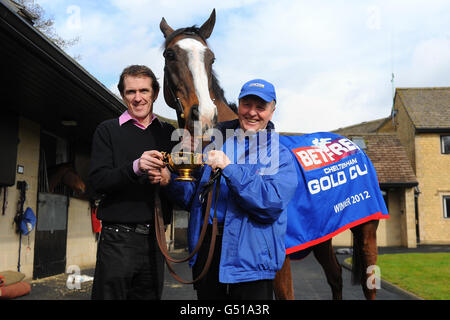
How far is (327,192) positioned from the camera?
12.1 feet

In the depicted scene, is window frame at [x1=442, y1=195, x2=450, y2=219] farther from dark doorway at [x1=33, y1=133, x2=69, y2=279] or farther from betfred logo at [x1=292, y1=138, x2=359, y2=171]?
betfred logo at [x1=292, y1=138, x2=359, y2=171]

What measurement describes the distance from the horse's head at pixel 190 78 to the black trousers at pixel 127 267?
27.6 inches

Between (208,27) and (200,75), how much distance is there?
0.69 meters

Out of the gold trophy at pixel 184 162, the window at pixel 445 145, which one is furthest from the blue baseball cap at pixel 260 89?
the window at pixel 445 145

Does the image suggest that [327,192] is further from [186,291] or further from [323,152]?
[186,291]

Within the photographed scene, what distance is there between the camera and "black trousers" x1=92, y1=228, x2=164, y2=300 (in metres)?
2.12

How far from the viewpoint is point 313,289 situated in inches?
273

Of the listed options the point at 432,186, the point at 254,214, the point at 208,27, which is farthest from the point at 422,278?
the point at 432,186

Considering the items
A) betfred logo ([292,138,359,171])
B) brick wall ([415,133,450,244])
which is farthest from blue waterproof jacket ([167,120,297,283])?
brick wall ([415,133,450,244])

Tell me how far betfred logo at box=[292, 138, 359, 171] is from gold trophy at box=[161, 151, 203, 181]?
187cm

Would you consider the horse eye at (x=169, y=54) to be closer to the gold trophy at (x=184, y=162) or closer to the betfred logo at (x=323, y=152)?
the gold trophy at (x=184, y=162)

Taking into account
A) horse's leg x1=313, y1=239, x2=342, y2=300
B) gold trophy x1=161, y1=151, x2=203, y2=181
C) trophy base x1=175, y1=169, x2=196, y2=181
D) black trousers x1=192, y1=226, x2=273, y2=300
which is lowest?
horse's leg x1=313, y1=239, x2=342, y2=300

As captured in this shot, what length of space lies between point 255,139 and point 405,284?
617 cm
